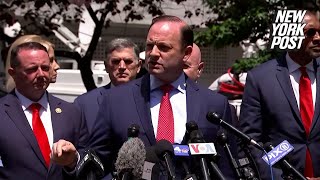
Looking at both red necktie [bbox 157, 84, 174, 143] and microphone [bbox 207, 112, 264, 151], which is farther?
red necktie [bbox 157, 84, 174, 143]

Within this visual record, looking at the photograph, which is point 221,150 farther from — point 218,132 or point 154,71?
point 154,71

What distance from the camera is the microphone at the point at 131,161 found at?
3811 mm

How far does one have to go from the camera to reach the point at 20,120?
17.2ft

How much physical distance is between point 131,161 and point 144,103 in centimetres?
93

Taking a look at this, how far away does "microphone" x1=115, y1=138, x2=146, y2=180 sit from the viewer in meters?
3.81

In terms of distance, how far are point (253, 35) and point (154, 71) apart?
8758 millimetres

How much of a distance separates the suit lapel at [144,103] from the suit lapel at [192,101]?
0.77 feet

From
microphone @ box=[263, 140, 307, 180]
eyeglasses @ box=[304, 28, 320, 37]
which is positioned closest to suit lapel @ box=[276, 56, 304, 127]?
eyeglasses @ box=[304, 28, 320, 37]

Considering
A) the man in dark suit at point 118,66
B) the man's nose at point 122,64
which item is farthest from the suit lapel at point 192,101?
the man's nose at point 122,64

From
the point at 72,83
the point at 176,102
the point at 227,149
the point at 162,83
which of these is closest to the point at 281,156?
the point at 227,149

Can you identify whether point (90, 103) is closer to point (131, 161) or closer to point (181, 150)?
point (181, 150)

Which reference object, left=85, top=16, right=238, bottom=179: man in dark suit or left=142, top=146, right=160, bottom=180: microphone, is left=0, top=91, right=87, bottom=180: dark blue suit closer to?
left=85, top=16, right=238, bottom=179: man in dark suit

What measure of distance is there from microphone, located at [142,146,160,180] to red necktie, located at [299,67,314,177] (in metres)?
1.90

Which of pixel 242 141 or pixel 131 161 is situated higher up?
pixel 131 161
